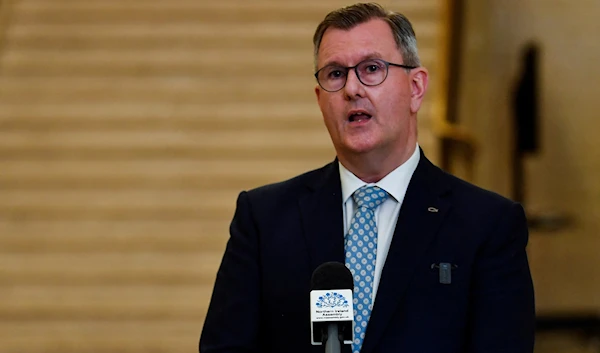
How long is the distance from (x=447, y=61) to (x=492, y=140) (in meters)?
2.60

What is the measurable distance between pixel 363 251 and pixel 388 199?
0.59ft

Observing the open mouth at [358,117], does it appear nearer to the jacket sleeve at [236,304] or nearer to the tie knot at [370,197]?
the tie knot at [370,197]

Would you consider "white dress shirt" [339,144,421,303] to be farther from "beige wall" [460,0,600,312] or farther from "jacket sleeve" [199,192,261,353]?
"beige wall" [460,0,600,312]

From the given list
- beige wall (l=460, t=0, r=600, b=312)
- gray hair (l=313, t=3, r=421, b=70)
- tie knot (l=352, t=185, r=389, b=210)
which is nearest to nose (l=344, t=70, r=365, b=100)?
gray hair (l=313, t=3, r=421, b=70)

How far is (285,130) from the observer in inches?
251

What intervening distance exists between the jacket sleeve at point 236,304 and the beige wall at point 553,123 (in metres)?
5.98

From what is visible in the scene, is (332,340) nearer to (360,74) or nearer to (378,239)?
(378,239)

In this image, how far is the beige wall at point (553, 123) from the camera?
8359 millimetres

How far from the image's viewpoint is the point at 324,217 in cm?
257

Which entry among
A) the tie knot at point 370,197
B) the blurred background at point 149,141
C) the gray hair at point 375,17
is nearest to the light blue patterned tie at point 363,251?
the tie knot at point 370,197

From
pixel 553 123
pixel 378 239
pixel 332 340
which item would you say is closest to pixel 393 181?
pixel 378 239

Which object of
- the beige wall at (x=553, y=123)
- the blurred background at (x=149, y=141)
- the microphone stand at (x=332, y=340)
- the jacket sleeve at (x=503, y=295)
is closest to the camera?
the microphone stand at (x=332, y=340)

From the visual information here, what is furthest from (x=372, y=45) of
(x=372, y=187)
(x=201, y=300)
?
(x=201, y=300)

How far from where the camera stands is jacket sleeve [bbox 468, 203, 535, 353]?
7.57 ft
